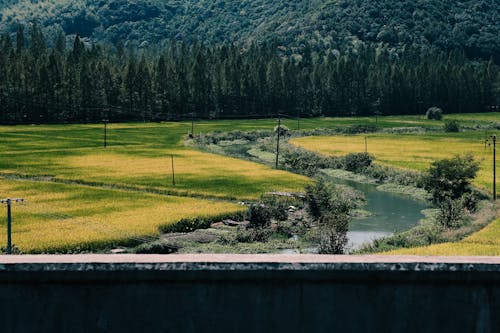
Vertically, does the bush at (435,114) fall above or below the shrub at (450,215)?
above

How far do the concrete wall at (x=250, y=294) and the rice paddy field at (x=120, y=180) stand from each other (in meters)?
25.0

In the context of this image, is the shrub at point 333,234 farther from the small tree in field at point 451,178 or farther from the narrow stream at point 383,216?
the small tree in field at point 451,178

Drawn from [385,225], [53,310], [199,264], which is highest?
[199,264]

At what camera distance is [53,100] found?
11181 cm

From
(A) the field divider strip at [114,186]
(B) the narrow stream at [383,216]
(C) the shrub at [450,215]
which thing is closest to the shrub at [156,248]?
(B) the narrow stream at [383,216]

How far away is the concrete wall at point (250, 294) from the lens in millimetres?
6945

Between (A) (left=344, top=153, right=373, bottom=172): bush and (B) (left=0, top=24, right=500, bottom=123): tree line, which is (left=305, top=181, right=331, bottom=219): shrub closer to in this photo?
(A) (left=344, top=153, right=373, bottom=172): bush

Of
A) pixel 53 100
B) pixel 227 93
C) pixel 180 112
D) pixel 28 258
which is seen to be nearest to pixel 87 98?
pixel 53 100

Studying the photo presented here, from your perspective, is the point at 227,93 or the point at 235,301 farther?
the point at 227,93

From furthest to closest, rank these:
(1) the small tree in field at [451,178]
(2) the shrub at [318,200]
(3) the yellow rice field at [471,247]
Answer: (1) the small tree in field at [451,178] → (2) the shrub at [318,200] → (3) the yellow rice field at [471,247]

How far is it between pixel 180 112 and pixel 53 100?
24672mm

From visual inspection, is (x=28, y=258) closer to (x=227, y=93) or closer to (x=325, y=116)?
(x=227, y=93)

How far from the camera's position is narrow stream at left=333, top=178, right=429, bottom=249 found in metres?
Answer: 38.7

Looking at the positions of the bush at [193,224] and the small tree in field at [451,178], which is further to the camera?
the small tree in field at [451,178]
